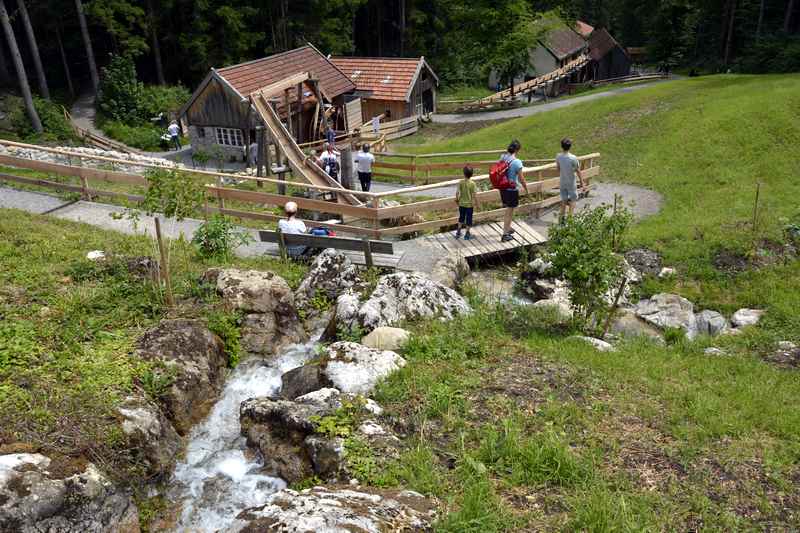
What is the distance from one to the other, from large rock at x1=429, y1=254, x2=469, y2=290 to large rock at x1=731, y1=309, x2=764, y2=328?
16.4ft

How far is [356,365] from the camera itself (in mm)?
8195

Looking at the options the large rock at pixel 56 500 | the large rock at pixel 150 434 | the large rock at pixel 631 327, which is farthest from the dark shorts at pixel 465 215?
the large rock at pixel 56 500

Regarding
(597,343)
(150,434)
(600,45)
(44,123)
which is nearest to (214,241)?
(150,434)

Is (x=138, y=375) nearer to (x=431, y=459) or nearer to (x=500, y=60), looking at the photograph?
(x=431, y=459)

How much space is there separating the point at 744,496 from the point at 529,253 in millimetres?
8318

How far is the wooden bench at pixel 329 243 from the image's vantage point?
11852mm

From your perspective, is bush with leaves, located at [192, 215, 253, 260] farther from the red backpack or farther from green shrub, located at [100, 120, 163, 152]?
green shrub, located at [100, 120, 163, 152]

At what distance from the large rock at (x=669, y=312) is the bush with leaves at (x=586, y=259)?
5.77 feet

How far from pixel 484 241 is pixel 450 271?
202 centimetres

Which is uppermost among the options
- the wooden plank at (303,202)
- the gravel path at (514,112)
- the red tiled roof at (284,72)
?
the red tiled roof at (284,72)

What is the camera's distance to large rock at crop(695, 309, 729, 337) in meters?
11.1

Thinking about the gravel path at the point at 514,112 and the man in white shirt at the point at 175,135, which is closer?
the man in white shirt at the point at 175,135

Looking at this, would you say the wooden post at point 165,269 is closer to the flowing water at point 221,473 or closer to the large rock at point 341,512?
the flowing water at point 221,473

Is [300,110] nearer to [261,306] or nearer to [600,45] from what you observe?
[261,306]
